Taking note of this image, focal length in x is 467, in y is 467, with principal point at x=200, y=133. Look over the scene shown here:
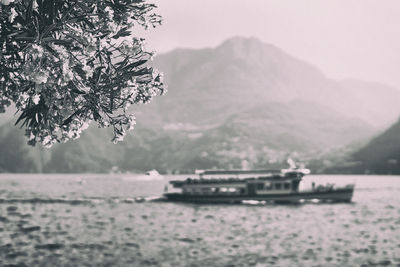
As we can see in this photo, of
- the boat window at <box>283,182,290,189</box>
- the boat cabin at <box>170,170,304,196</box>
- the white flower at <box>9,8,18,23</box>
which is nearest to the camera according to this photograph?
the white flower at <box>9,8,18,23</box>

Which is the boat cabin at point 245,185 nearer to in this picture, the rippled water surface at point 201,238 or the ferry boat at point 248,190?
the ferry boat at point 248,190

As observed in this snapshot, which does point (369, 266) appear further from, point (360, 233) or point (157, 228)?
point (157, 228)

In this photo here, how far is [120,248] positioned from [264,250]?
16.5m

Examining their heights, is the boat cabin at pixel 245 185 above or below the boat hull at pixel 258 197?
above

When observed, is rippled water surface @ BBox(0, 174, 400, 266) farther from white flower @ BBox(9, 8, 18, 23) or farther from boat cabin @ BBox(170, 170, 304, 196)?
white flower @ BBox(9, 8, 18, 23)

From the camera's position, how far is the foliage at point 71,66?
1089 cm

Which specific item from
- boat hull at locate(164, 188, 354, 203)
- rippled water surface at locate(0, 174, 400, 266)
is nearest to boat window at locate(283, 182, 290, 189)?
boat hull at locate(164, 188, 354, 203)

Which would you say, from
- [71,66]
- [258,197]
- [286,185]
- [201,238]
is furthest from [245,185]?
[71,66]

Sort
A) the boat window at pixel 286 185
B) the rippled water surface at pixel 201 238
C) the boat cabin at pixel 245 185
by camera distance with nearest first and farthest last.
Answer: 1. the rippled water surface at pixel 201 238
2. the boat cabin at pixel 245 185
3. the boat window at pixel 286 185

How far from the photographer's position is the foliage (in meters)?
10.9

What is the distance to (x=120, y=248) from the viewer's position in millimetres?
53844

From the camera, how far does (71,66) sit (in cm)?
1082

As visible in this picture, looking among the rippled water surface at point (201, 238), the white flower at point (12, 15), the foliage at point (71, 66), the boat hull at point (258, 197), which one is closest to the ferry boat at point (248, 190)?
the boat hull at point (258, 197)

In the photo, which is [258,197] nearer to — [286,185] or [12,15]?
[286,185]
